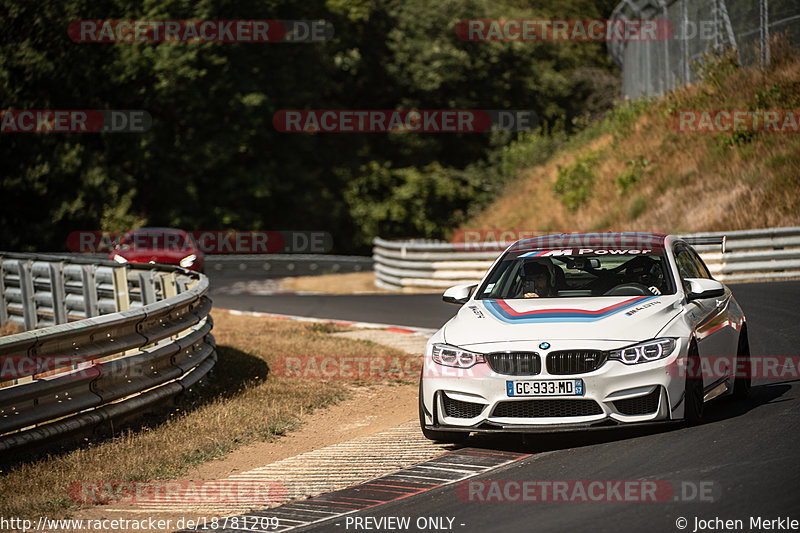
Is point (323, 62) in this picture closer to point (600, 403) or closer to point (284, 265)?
point (284, 265)

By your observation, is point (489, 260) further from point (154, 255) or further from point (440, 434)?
point (440, 434)

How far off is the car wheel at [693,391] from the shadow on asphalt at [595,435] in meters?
0.10

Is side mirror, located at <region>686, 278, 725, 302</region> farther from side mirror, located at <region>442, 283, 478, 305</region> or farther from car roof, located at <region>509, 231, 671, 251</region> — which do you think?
side mirror, located at <region>442, 283, 478, 305</region>

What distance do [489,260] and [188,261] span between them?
6.87 m

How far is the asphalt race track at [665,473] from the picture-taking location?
19.1ft

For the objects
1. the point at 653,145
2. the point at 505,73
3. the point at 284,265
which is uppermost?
the point at 505,73

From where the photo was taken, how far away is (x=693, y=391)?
7.79 m

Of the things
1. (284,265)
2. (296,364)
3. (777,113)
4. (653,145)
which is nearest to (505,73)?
(284,265)

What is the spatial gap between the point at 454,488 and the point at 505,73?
49245mm

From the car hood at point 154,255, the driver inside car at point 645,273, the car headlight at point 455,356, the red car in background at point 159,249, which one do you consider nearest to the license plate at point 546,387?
the car headlight at point 455,356

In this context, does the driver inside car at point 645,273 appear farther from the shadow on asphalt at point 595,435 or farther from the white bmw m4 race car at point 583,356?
the shadow on asphalt at point 595,435

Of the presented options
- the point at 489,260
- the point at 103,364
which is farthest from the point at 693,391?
the point at 489,260

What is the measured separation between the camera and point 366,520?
6.30 m

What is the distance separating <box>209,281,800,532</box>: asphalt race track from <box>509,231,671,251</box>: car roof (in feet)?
4.76
